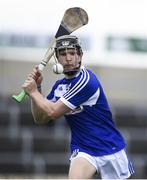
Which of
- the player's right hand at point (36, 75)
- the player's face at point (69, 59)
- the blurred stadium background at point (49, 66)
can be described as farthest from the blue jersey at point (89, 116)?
the blurred stadium background at point (49, 66)

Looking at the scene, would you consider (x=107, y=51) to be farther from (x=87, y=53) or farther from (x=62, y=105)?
(x=62, y=105)

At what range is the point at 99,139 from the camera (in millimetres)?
7633

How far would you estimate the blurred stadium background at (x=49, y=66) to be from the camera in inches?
637

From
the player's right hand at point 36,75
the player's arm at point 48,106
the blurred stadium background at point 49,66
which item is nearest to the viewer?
the player's arm at point 48,106

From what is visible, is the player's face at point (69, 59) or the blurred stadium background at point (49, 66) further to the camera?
the blurred stadium background at point (49, 66)

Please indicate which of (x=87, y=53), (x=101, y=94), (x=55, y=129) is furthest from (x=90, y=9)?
(x=101, y=94)

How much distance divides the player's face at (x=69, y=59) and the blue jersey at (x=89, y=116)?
0.12 meters

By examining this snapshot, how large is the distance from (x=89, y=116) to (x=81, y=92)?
0.73 ft

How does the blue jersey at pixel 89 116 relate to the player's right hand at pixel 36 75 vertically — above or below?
below

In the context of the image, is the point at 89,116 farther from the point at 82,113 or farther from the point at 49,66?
the point at 49,66

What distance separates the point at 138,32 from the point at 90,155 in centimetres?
977

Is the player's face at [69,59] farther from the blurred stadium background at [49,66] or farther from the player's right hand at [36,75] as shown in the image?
the blurred stadium background at [49,66]

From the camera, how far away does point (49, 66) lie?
56.5 feet

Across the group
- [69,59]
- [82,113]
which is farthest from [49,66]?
[69,59]
